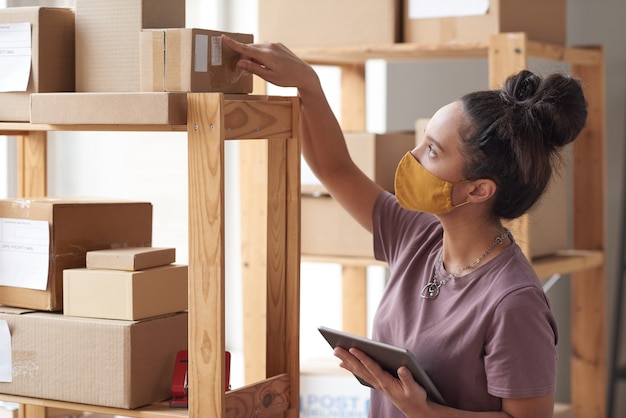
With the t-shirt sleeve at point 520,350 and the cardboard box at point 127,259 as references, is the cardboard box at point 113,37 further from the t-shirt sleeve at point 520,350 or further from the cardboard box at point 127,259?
the t-shirt sleeve at point 520,350

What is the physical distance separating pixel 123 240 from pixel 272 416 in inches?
18.0

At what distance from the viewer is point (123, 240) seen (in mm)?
1953

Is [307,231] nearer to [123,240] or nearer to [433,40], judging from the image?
[433,40]

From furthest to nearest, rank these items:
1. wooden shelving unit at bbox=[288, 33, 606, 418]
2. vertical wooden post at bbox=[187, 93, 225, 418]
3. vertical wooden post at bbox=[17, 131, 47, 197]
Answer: wooden shelving unit at bbox=[288, 33, 606, 418]
vertical wooden post at bbox=[17, 131, 47, 197]
vertical wooden post at bbox=[187, 93, 225, 418]

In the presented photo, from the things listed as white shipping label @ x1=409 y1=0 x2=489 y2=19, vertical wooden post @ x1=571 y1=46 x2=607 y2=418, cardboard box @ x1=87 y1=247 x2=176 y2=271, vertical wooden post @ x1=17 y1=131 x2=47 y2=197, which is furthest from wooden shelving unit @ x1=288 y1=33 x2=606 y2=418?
cardboard box @ x1=87 y1=247 x2=176 y2=271

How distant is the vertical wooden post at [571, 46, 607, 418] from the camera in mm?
3025

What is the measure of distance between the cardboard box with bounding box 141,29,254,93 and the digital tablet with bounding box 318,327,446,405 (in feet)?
1.56

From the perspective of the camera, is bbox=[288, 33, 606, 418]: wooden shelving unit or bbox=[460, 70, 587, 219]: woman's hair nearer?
bbox=[460, 70, 587, 219]: woman's hair

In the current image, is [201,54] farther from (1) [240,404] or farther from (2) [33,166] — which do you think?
(2) [33,166]

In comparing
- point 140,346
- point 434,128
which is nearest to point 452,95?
point 434,128

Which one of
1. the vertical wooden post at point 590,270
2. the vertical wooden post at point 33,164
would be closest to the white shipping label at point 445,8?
the vertical wooden post at point 590,270

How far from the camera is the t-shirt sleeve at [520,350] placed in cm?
164

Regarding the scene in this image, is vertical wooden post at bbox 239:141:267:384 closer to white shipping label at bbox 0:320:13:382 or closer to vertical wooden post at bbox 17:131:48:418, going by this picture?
vertical wooden post at bbox 17:131:48:418

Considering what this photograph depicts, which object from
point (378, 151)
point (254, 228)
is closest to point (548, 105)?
point (378, 151)
